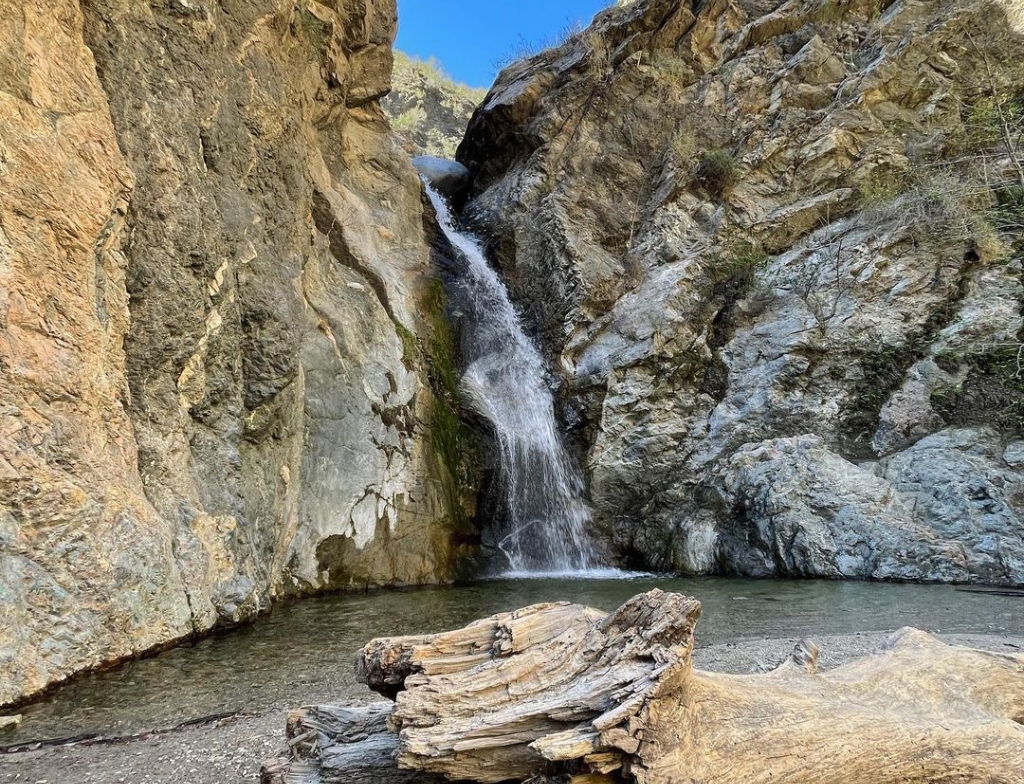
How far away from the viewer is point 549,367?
15.3 meters

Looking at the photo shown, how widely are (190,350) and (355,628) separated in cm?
404

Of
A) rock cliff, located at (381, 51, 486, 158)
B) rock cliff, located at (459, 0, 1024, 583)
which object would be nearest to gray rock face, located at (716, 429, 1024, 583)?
rock cliff, located at (459, 0, 1024, 583)

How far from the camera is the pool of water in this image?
4242mm

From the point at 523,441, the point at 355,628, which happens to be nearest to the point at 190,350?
the point at 355,628

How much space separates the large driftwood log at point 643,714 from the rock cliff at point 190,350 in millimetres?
4035

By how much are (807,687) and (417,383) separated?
10768mm

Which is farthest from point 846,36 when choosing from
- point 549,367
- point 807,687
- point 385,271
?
point 807,687

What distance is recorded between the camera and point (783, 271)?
1435 cm

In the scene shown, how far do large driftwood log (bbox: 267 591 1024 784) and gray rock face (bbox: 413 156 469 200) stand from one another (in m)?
21.2

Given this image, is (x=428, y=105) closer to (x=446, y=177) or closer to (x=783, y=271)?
(x=446, y=177)

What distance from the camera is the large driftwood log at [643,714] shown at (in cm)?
192

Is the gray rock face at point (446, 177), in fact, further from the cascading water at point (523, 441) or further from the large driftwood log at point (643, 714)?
the large driftwood log at point (643, 714)

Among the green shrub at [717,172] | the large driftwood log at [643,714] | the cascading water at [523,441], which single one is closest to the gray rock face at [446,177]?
the cascading water at [523,441]

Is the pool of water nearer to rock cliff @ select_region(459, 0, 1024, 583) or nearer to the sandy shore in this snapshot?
the sandy shore
